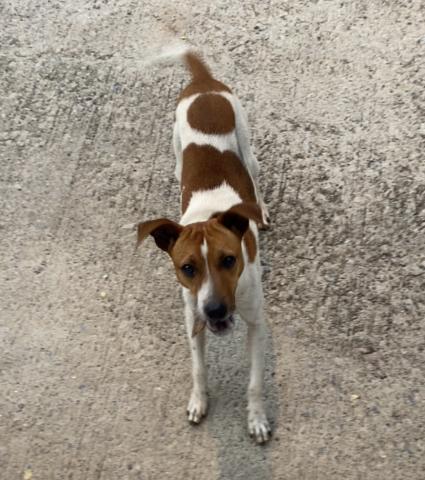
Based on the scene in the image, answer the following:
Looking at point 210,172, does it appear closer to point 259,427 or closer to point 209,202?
point 209,202

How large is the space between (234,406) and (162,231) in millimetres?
1165

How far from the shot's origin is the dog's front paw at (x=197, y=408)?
4012 millimetres

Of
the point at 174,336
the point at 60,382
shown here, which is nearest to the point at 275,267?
the point at 174,336

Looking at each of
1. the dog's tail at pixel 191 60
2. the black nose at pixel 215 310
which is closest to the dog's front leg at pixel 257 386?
the black nose at pixel 215 310

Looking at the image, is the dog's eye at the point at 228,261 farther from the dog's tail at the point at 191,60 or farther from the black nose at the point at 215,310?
the dog's tail at the point at 191,60

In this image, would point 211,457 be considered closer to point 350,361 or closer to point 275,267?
point 350,361

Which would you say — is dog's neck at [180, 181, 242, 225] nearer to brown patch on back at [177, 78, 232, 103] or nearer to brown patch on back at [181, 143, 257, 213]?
brown patch on back at [181, 143, 257, 213]

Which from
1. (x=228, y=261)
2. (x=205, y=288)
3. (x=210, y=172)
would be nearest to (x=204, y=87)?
(x=210, y=172)

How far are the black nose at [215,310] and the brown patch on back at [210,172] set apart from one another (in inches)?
34.4

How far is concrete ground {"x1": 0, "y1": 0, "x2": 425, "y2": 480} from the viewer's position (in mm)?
3984

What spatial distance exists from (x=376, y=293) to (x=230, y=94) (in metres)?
1.41

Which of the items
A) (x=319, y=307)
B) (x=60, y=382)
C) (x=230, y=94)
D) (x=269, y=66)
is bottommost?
(x=60, y=382)

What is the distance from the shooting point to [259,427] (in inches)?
154

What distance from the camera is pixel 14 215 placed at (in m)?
5.00
